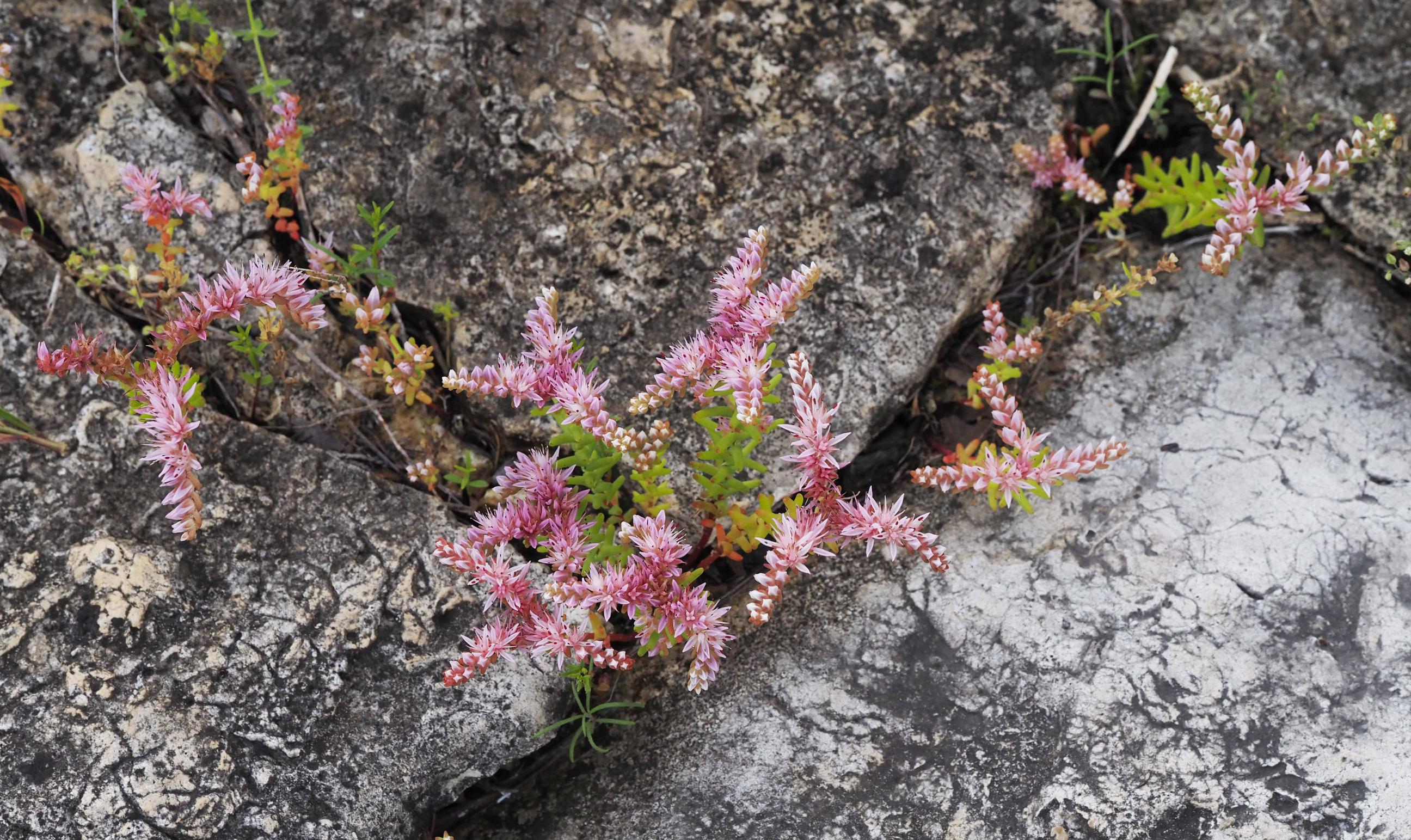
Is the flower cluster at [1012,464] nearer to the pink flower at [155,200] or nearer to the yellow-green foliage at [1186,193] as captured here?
the yellow-green foliage at [1186,193]

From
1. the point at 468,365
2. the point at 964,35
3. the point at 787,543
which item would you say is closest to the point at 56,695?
the point at 468,365

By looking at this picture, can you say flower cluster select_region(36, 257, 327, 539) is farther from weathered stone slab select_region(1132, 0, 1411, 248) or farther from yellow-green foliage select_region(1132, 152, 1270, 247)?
weathered stone slab select_region(1132, 0, 1411, 248)

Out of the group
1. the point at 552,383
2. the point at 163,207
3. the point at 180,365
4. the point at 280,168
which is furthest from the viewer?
the point at 280,168

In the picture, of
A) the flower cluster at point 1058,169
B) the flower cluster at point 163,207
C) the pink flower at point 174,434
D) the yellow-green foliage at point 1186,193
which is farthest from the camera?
the flower cluster at point 1058,169

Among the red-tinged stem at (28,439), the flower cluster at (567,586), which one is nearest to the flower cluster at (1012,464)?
the flower cluster at (567,586)

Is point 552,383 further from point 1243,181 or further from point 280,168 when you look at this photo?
point 1243,181

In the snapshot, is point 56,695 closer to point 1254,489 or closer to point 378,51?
point 378,51

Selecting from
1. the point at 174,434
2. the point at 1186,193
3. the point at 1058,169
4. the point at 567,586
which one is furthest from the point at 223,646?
the point at 1186,193
